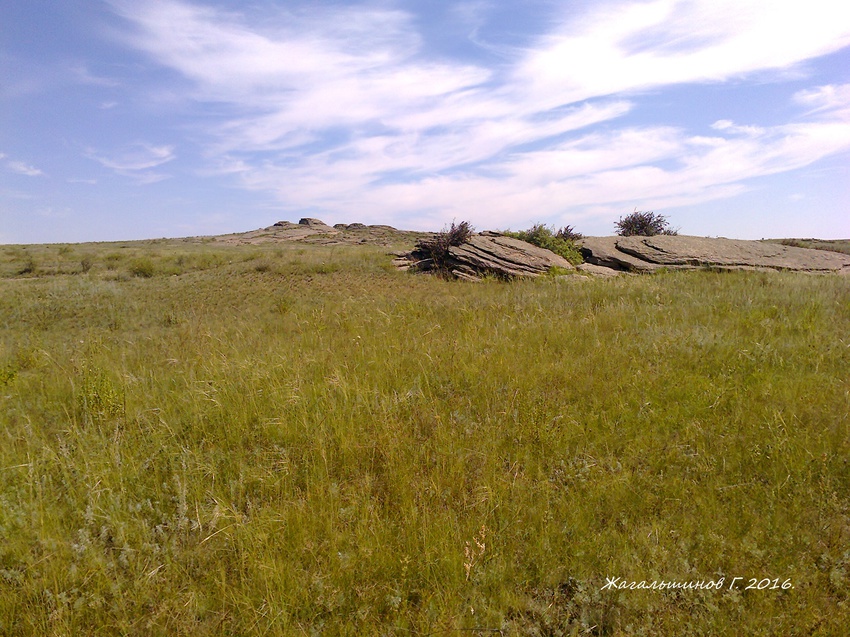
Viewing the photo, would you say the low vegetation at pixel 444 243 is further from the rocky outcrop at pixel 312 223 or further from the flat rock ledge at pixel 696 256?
the rocky outcrop at pixel 312 223

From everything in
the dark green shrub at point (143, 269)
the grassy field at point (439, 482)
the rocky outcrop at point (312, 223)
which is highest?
the rocky outcrop at point (312, 223)

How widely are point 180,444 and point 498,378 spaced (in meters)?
3.13

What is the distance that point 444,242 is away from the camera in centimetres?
1274

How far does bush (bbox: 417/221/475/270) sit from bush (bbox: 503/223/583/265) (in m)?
2.18

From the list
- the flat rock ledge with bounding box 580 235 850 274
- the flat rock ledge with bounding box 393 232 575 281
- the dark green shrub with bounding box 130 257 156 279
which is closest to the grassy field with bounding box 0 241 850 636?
the flat rock ledge with bounding box 393 232 575 281

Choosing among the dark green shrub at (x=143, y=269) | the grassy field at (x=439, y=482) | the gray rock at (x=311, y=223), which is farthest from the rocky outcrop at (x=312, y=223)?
the grassy field at (x=439, y=482)

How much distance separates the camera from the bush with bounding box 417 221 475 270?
40.5 feet

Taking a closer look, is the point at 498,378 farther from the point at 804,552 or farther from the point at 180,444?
the point at 180,444

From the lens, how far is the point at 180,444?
377 centimetres

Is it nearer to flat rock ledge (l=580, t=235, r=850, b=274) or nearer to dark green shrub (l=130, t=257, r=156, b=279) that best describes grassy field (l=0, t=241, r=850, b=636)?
flat rock ledge (l=580, t=235, r=850, b=274)

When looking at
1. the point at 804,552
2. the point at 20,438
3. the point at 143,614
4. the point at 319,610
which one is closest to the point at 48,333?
the point at 20,438

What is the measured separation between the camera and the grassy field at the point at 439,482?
2.40 metres

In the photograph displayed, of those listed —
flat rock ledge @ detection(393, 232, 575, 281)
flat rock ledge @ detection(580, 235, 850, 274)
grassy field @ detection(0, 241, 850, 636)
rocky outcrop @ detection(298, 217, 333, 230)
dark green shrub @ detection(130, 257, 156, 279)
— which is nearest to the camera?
grassy field @ detection(0, 241, 850, 636)

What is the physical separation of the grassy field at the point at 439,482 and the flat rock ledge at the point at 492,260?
190 inches
